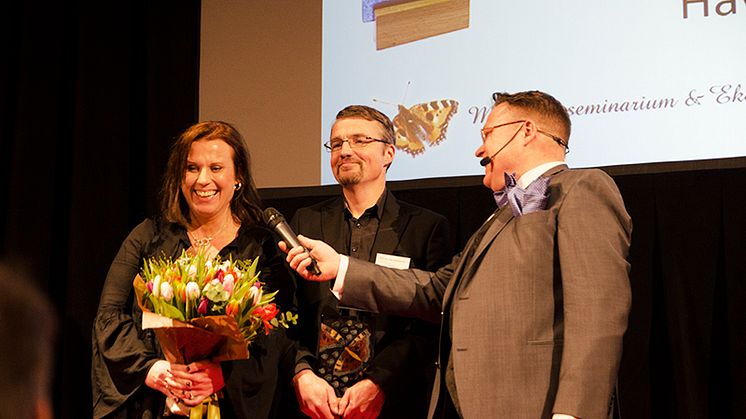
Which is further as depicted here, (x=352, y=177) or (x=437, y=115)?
(x=437, y=115)

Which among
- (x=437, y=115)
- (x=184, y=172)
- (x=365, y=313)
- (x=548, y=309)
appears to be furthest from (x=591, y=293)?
(x=437, y=115)

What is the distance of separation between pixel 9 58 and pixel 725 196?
154 inches

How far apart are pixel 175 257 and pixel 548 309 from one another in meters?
1.48

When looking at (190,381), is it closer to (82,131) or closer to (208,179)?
(208,179)

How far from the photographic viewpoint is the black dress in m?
2.98

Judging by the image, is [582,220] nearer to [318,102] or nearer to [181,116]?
[318,102]

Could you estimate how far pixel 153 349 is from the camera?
10.1 ft

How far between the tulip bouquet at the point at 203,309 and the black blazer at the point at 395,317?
1.04ft

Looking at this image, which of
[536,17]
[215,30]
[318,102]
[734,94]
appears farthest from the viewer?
[215,30]

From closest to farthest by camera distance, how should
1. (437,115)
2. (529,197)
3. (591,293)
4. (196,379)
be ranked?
(591,293) → (529,197) → (196,379) → (437,115)

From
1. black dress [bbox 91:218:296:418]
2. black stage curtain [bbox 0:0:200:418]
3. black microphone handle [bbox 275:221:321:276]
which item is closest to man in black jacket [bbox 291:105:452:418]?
black dress [bbox 91:218:296:418]

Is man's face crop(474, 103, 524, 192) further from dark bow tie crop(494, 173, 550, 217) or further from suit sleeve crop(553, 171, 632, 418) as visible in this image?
suit sleeve crop(553, 171, 632, 418)

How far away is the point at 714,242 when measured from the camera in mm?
3625

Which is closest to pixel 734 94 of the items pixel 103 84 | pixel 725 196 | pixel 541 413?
pixel 725 196
